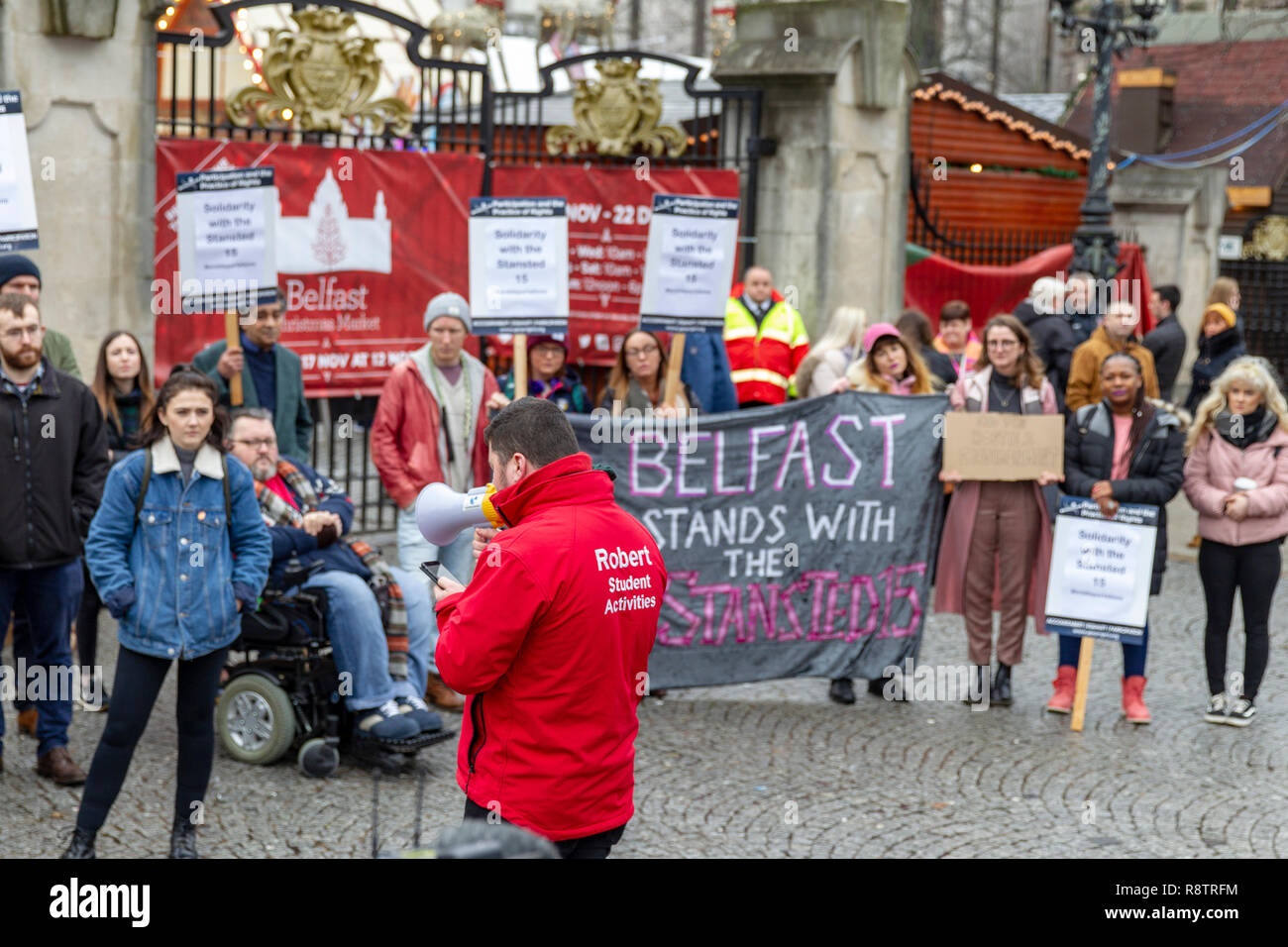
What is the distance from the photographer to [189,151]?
10172mm

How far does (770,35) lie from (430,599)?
6311 millimetres

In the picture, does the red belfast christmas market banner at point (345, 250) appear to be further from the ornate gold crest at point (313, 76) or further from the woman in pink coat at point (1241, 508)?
the woman in pink coat at point (1241, 508)

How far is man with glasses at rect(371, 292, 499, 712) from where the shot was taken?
8227 millimetres

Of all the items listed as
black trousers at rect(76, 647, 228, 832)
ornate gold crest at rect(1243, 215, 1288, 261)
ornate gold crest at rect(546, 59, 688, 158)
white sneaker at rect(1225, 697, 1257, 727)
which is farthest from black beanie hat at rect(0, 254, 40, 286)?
ornate gold crest at rect(1243, 215, 1288, 261)

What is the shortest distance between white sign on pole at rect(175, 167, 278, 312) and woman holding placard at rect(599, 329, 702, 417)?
1870 millimetres

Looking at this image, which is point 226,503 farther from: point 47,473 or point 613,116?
point 613,116

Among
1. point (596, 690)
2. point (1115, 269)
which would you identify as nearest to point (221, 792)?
point (596, 690)

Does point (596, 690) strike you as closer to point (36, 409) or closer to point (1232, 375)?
point (36, 409)

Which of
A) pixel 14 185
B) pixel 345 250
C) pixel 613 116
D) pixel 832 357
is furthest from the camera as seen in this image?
pixel 613 116

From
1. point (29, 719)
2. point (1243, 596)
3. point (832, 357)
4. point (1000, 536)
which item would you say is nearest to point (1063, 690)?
point (1000, 536)

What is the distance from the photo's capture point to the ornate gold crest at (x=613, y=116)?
1199cm

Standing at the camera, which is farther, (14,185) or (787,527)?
(787,527)

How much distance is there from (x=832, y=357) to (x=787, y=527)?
1792 mm

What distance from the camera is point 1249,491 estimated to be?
26.4 feet
